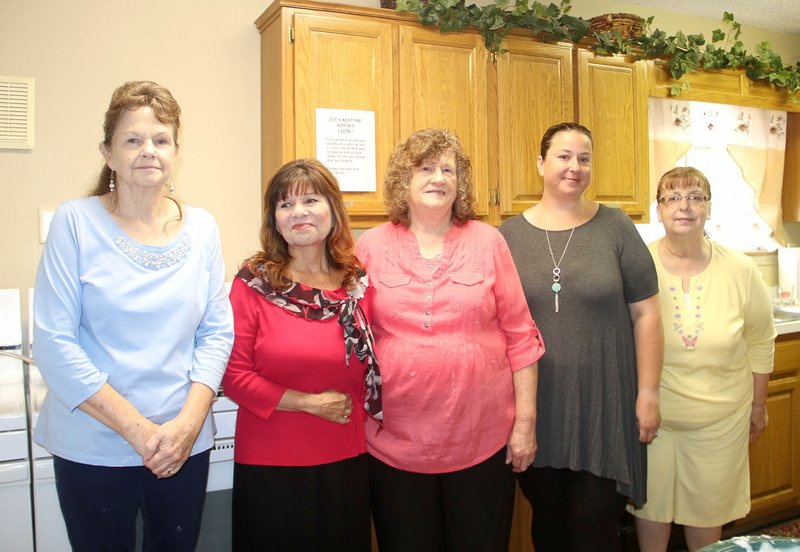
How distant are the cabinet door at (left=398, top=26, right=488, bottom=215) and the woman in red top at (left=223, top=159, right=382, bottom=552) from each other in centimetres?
96

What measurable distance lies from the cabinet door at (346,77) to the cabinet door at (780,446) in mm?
1870

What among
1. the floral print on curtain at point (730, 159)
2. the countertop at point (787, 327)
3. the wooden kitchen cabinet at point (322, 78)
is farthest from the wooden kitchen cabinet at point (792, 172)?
the wooden kitchen cabinet at point (322, 78)

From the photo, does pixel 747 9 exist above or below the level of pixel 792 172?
above

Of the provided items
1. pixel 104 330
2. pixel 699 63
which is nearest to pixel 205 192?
pixel 104 330

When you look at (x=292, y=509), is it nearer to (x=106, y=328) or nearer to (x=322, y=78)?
(x=106, y=328)

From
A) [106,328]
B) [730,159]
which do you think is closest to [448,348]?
[106,328]

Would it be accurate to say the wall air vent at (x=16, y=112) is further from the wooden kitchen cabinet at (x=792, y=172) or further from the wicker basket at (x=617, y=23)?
the wooden kitchen cabinet at (x=792, y=172)

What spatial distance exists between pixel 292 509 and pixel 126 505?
1.13ft

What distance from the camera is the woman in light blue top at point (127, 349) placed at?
1.22 m

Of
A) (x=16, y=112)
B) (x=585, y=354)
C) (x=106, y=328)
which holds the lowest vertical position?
(x=585, y=354)

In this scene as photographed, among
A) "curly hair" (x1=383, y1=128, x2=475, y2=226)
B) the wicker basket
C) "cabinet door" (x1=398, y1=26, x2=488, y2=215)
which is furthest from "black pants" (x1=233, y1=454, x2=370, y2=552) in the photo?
the wicker basket

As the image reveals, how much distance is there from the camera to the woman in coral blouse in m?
1.50

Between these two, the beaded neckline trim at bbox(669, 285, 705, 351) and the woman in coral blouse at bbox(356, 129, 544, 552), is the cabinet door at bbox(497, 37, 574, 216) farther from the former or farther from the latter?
the woman in coral blouse at bbox(356, 129, 544, 552)

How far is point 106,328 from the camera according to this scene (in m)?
1.24
